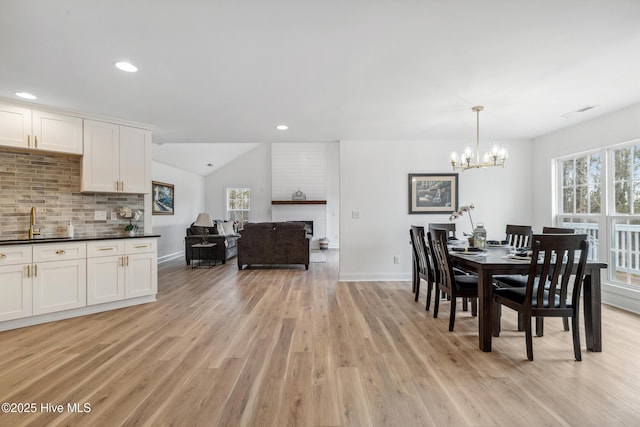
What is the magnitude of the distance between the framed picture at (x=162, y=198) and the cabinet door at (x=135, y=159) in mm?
3094

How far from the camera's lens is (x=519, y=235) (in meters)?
3.78

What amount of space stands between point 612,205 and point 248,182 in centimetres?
921

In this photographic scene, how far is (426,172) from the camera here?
5074 mm

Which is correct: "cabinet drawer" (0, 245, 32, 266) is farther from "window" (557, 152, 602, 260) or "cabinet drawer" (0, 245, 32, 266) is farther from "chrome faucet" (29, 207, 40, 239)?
"window" (557, 152, 602, 260)

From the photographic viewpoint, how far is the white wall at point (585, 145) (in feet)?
11.4

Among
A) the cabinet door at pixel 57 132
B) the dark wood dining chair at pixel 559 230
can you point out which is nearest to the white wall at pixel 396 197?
the dark wood dining chair at pixel 559 230

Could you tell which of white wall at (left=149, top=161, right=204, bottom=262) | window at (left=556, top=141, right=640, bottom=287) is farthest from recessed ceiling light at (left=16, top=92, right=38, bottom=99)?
window at (left=556, top=141, right=640, bottom=287)

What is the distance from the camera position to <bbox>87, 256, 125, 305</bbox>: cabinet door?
11.1 feet

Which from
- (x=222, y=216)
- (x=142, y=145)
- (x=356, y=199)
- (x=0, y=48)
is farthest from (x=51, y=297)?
(x=222, y=216)

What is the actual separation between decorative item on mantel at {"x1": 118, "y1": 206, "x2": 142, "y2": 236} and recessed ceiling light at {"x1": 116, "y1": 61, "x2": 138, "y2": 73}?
2.10m

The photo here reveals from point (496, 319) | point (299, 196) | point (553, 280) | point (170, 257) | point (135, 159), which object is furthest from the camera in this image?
point (299, 196)

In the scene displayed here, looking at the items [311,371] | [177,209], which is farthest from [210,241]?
[311,371]

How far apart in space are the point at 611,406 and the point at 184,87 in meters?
3.93

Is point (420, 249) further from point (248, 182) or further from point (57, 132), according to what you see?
point (248, 182)
